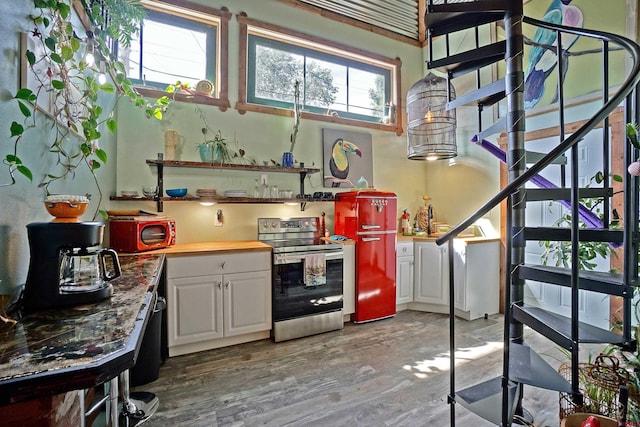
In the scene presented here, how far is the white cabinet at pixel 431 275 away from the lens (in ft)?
11.7

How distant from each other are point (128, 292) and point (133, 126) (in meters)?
2.32

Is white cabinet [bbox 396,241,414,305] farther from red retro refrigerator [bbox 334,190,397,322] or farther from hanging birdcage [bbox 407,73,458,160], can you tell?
hanging birdcage [bbox 407,73,458,160]

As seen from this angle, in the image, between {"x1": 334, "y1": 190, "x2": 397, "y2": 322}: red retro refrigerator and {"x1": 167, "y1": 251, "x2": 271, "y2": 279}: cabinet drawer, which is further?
{"x1": 334, "y1": 190, "x2": 397, "y2": 322}: red retro refrigerator

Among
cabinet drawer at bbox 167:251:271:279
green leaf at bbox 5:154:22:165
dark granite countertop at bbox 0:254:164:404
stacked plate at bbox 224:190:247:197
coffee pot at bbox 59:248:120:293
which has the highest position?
stacked plate at bbox 224:190:247:197

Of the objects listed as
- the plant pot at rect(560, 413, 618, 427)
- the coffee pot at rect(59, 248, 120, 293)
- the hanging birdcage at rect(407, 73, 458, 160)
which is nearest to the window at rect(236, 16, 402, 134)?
the hanging birdcage at rect(407, 73, 458, 160)

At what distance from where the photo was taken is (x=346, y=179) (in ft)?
13.1

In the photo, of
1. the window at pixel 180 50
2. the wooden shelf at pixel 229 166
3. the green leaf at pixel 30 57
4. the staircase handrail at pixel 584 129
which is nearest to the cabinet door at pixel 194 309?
the wooden shelf at pixel 229 166

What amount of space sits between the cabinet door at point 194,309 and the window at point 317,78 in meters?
1.98

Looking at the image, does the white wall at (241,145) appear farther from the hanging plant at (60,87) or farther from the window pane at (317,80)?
the hanging plant at (60,87)

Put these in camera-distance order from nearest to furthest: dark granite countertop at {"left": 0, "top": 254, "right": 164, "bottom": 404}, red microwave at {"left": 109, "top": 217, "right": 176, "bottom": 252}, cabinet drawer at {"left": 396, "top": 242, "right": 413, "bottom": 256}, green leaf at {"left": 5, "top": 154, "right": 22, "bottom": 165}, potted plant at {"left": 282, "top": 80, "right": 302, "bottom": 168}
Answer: dark granite countertop at {"left": 0, "top": 254, "right": 164, "bottom": 404} < green leaf at {"left": 5, "top": 154, "right": 22, "bottom": 165} < red microwave at {"left": 109, "top": 217, "right": 176, "bottom": 252} < potted plant at {"left": 282, "top": 80, "right": 302, "bottom": 168} < cabinet drawer at {"left": 396, "top": 242, "right": 413, "bottom": 256}

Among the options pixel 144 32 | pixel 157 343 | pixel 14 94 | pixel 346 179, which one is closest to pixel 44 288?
pixel 14 94

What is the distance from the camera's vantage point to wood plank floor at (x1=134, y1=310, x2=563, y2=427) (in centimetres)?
185

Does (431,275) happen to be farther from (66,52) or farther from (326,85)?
(66,52)

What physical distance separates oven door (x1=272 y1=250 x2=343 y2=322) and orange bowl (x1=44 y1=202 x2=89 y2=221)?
1.80 metres
